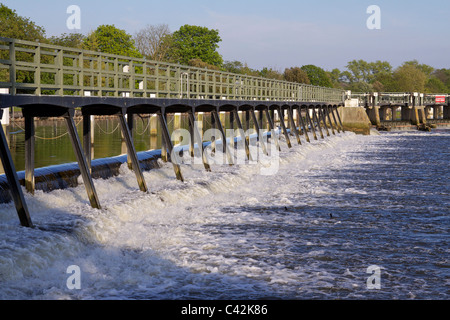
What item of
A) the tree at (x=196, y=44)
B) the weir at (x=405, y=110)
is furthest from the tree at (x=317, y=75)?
the weir at (x=405, y=110)

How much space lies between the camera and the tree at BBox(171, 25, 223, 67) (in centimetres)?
12488

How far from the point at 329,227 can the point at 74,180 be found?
8042 millimetres

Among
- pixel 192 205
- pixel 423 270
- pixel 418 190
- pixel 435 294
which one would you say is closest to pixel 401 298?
pixel 435 294

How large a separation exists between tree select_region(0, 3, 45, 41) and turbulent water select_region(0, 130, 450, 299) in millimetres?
60785

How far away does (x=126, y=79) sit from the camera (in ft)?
136

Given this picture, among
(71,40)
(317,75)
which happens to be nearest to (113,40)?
(71,40)

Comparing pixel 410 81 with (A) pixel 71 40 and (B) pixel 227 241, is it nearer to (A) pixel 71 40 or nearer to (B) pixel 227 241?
(A) pixel 71 40

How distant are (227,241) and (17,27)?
72.3 metres

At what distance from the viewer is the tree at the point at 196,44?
4916 inches

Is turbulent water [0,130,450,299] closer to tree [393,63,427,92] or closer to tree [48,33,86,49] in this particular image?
tree [48,33,86,49]

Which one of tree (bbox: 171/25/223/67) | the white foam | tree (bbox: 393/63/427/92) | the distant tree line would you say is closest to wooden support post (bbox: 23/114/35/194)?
the white foam

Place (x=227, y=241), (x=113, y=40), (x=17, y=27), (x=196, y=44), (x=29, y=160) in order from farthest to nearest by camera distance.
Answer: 1. (x=196, y=44)
2. (x=113, y=40)
3. (x=17, y=27)
4. (x=29, y=160)
5. (x=227, y=241)
